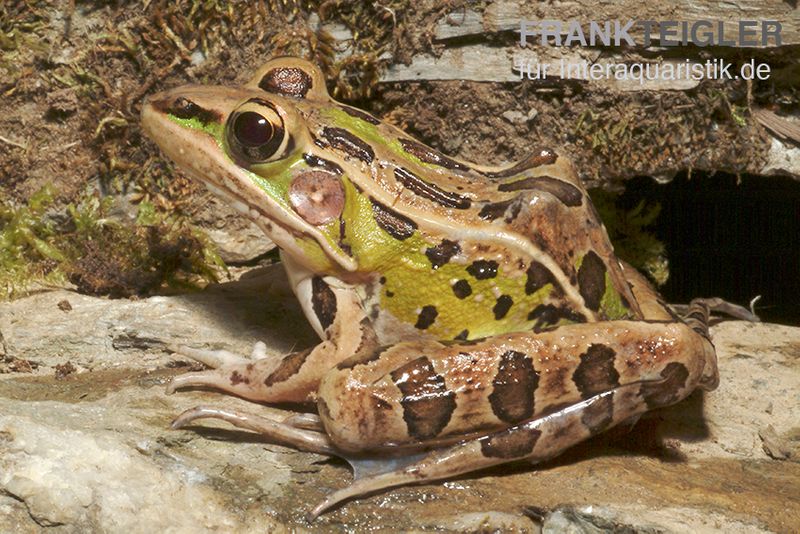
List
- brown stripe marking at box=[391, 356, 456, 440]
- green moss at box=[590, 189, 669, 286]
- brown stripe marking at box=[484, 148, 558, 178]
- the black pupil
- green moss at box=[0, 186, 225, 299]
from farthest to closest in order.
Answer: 1. green moss at box=[590, 189, 669, 286]
2. green moss at box=[0, 186, 225, 299]
3. brown stripe marking at box=[484, 148, 558, 178]
4. the black pupil
5. brown stripe marking at box=[391, 356, 456, 440]

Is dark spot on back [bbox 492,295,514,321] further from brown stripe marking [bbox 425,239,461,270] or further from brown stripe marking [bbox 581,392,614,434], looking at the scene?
brown stripe marking [bbox 581,392,614,434]

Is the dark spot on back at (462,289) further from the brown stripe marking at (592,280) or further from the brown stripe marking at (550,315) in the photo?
the brown stripe marking at (592,280)

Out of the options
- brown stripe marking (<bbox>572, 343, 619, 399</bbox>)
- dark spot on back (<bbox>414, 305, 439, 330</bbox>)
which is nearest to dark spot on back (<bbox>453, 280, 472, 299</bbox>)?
dark spot on back (<bbox>414, 305, 439, 330</bbox>)

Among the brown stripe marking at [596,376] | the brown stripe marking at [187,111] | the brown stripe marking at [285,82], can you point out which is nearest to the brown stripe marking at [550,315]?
the brown stripe marking at [596,376]

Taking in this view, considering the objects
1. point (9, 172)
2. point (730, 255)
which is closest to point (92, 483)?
point (9, 172)

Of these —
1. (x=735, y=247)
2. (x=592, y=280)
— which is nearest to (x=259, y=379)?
(x=592, y=280)

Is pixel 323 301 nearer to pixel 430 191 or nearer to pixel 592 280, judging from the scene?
pixel 430 191
